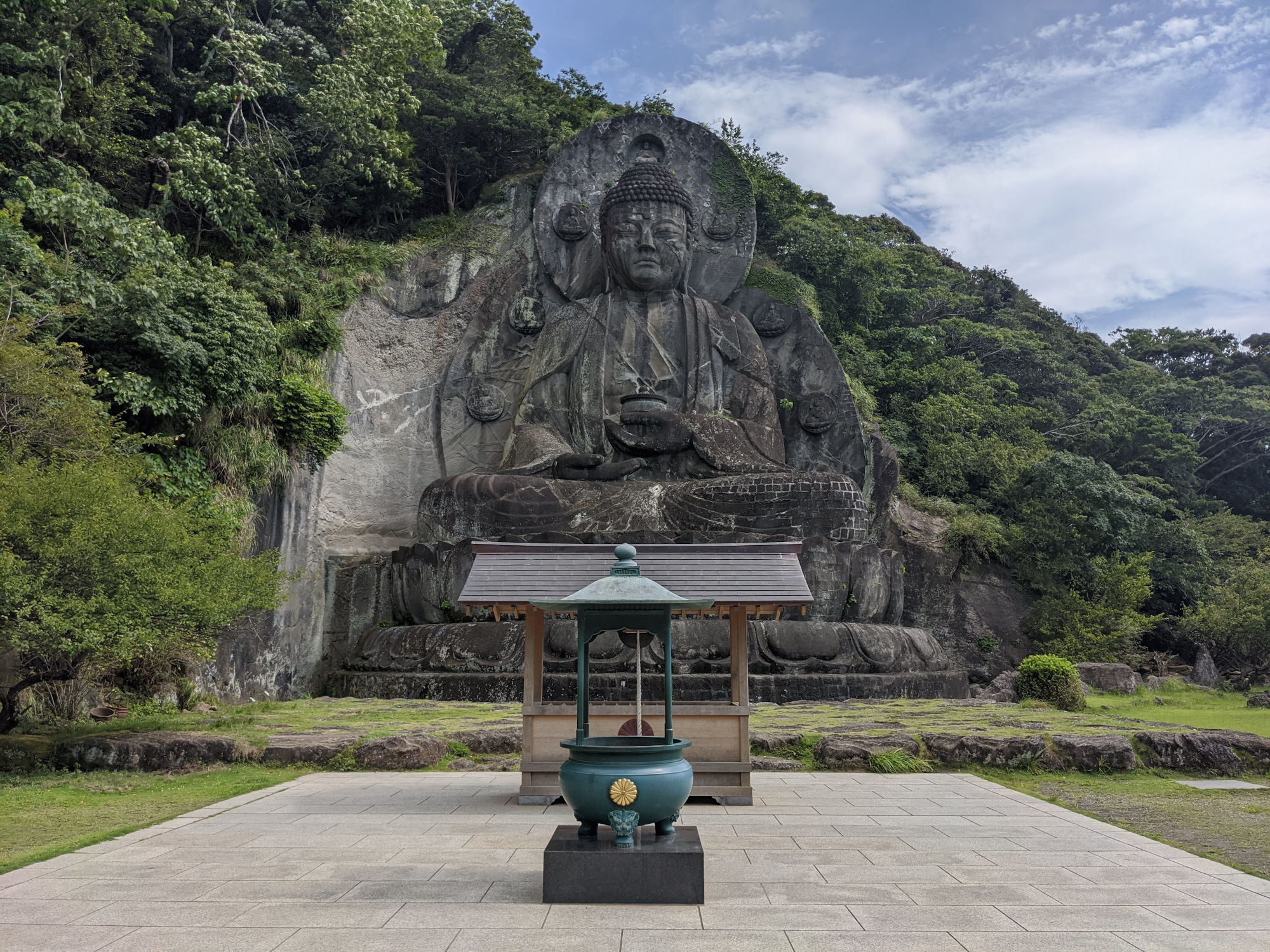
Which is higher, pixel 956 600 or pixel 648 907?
pixel 956 600

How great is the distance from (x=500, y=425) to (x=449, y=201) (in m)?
5.05

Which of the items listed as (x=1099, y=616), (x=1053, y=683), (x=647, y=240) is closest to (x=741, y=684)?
(x=1053, y=683)

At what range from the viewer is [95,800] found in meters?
5.73

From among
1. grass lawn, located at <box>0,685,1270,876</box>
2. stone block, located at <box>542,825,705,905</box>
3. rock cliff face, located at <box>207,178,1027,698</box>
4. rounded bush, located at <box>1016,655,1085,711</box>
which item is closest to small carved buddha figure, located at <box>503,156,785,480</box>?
rock cliff face, located at <box>207,178,1027,698</box>

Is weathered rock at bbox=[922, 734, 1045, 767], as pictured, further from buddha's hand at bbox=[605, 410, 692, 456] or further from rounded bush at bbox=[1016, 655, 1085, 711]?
buddha's hand at bbox=[605, 410, 692, 456]

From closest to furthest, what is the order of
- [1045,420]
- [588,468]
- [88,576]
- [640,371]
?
[88,576]
[588,468]
[640,371]
[1045,420]

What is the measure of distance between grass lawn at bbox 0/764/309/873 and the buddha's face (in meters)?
9.19

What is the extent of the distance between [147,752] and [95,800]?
3.05 ft

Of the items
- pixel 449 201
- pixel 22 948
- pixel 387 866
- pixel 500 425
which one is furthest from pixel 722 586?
pixel 449 201

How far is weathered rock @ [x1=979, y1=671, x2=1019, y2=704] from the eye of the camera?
1157 centimetres

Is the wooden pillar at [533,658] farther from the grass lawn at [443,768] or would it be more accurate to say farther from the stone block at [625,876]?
the stone block at [625,876]

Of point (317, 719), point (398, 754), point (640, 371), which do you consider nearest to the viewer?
point (398, 754)

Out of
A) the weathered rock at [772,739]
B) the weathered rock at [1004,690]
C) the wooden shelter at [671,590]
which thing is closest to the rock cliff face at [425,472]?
the weathered rock at [1004,690]

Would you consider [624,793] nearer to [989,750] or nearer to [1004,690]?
[989,750]
